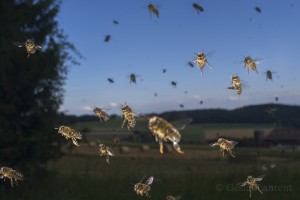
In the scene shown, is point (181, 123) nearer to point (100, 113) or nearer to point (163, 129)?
point (163, 129)

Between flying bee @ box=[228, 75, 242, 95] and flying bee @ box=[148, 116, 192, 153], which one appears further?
flying bee @ box=[228, 75, 242, 95]

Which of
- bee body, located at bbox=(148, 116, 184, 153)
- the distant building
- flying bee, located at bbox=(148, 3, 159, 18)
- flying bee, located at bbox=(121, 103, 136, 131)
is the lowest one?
bee body, located at bbox=(148, 116, 184, 153)

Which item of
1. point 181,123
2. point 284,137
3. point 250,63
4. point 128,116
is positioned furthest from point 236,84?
point 284,137

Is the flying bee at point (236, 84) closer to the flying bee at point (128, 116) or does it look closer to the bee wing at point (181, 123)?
the flying bee at point (128, 116)

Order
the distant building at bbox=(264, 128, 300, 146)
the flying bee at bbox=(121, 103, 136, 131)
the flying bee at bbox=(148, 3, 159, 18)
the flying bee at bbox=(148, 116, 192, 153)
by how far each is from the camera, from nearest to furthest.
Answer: the flying bee at bbox=(148, 116, 192, 153), the flying bee at bbox=(121, 103, 136, 131), the flying bee at bbox=(148, 3, 159, 18), the distant building at bbox=(264, 128, 300, 146)

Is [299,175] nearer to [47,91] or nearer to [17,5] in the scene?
[47,91]

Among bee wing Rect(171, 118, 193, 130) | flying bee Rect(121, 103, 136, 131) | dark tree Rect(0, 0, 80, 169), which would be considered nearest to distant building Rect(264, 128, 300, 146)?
dark tree Rect(0, 0, 80, 169)

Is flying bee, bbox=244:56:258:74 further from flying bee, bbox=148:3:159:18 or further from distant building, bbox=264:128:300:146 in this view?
distant building, bbox=264:128:300:146
